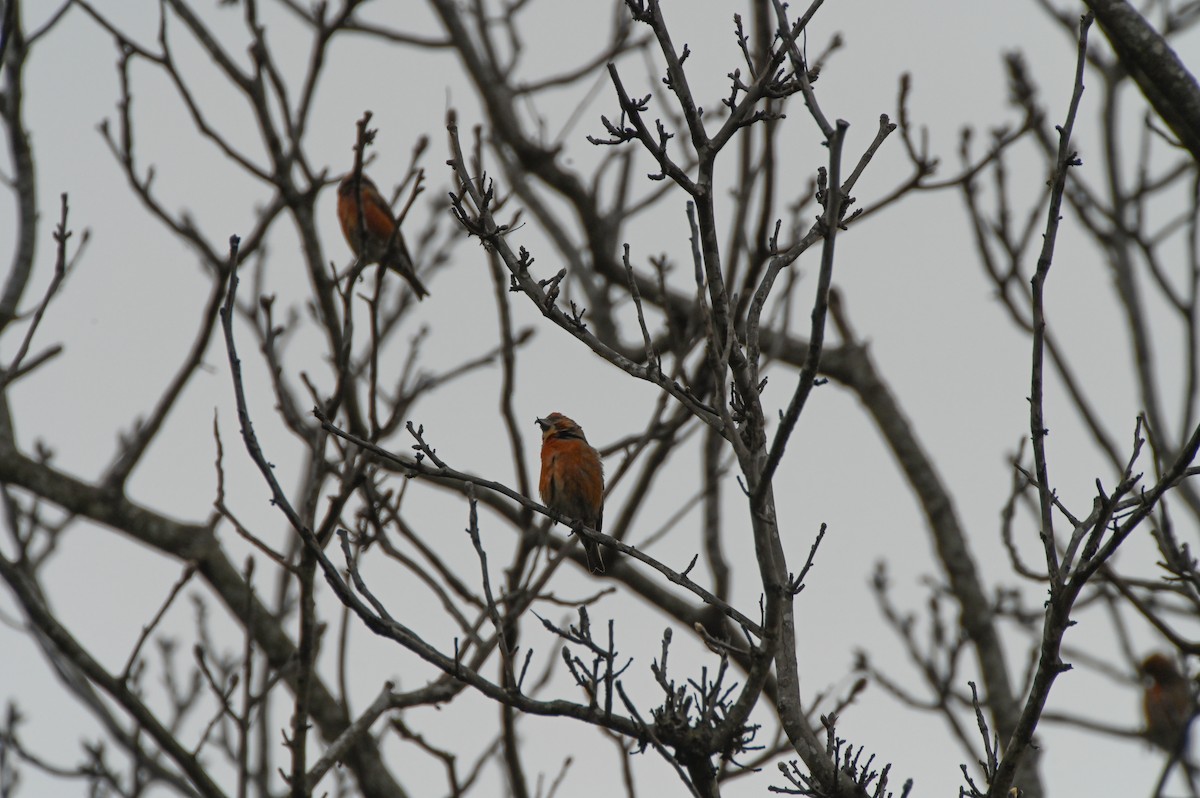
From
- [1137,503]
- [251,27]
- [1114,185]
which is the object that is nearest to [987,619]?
[1114,185]

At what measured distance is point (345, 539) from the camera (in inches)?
154

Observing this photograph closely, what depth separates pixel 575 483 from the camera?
283 inches

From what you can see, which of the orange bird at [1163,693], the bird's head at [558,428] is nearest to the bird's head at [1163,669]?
the orange bird at [1163,693]

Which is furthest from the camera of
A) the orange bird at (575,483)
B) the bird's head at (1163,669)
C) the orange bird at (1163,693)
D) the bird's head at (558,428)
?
the bird's head at (1163,669)

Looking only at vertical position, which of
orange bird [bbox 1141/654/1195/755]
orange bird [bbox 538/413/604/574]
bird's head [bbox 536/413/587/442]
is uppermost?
bird's head [bbox 536/413/587/442]

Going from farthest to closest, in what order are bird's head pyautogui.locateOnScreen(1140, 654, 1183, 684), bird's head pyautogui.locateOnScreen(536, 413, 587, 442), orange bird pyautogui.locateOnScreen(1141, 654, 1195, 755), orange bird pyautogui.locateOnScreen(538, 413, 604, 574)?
1. bird's head pyautogui.locateOnScreen(1140, 654, 1183, 684)
2. orange bird pyautogui.locateOnScreen(1141, 654, 1195, 755)
3. bird's head pyautogui.locateOnScreen(536, 413, 587, 442)
4. orange bird pyautogui.locateOnScreen(538, 413, 604, 574)

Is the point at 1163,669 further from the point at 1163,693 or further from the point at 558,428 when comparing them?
the point at 558,428

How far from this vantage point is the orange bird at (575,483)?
23.4 ft

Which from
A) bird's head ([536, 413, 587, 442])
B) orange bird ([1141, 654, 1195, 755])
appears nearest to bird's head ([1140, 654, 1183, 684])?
orange bird ([1141, 654, 1195, 755])

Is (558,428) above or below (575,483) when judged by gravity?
above

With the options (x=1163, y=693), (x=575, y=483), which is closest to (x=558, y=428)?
(x=575, y=483)

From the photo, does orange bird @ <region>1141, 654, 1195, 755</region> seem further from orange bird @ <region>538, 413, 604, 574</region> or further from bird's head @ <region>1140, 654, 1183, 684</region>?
orange bird @ <region>538, 413, 604, 574</region>

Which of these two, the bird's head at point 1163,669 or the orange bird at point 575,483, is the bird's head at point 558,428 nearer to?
the orange bird at point 575,483

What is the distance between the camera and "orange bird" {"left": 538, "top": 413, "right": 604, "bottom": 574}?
23.4 ft
